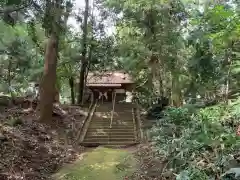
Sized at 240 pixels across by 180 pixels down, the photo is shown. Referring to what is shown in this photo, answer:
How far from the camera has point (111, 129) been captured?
51.6 ft

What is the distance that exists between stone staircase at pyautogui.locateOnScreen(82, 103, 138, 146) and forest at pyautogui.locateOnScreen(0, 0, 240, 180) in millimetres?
738

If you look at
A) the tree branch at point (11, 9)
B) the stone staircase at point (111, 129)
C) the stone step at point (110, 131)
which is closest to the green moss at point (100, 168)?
the stone staircase at point (111, 129)

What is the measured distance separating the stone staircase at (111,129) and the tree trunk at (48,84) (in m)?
2.06

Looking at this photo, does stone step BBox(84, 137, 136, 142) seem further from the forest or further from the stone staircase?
the forest

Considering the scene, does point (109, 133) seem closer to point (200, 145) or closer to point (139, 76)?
point (139, 76)

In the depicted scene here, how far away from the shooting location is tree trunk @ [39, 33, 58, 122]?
14245 mm

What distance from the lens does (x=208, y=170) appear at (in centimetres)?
582

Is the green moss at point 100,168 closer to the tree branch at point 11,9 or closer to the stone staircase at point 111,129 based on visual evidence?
the stone staircase at point 111,129

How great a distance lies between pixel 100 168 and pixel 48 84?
19.7ft

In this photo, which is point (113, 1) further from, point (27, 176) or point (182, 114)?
point (27, 176)

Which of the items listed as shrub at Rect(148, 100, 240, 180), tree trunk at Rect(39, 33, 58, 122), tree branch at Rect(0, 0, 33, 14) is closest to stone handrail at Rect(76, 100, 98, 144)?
tree trunk at Rect(39, 33, 58, 122)

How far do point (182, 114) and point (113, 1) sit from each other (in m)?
11.6

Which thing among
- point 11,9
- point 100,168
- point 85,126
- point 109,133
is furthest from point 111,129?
point 11,9

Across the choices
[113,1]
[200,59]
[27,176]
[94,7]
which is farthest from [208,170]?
[94,7]
